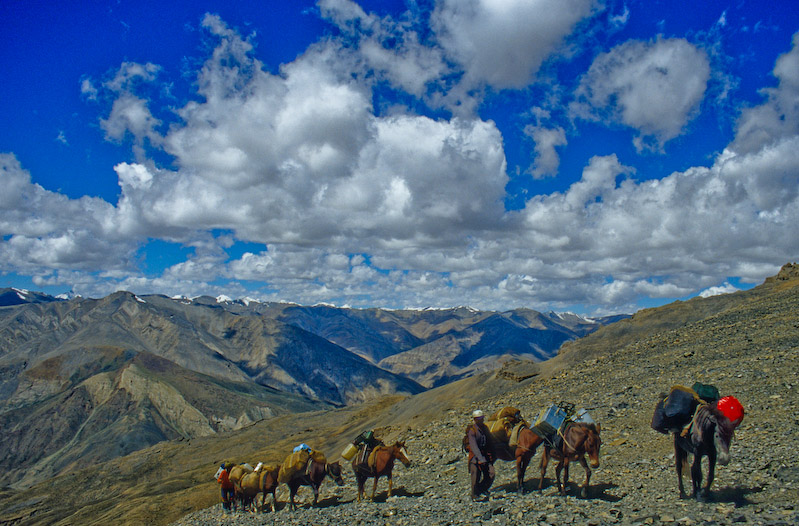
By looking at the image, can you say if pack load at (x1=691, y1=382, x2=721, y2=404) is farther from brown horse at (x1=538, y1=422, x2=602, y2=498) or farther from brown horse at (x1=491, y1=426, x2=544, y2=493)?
brown horse at (x1=491, y1=426, x2=544, y2=493)

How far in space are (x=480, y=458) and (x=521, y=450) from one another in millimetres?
1097

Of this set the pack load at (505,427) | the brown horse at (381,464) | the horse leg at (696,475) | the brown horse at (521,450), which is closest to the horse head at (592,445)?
the brown horse at (521,450)

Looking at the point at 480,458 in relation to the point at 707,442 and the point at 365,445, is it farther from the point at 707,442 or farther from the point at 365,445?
the point at 707,442

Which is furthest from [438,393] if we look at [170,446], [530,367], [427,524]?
[170,446]

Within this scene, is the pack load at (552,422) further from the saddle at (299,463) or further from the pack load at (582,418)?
the saddle at (299,463)

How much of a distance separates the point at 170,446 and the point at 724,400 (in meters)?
95.1

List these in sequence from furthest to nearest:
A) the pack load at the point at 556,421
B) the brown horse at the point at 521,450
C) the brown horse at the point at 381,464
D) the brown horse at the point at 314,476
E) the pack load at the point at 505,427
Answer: the brown horse at the point at 314,476
the brown horse at the point at 381,464
the pack load at the point at 505,427
the brown horse at the point at 521,450
the pack load at the point at 556,421

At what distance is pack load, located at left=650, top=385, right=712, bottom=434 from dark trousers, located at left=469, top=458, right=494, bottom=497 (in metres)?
4.31

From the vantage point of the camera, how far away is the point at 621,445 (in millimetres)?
16859

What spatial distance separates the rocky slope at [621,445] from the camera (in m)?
10.1

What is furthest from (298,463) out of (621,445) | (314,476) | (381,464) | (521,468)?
(621,445)

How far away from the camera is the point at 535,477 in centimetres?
1485

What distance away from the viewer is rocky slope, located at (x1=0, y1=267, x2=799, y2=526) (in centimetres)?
1015

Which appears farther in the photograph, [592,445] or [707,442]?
[592,445]
